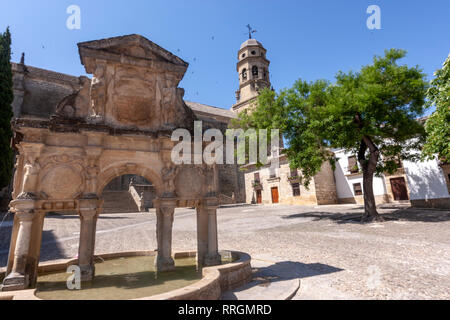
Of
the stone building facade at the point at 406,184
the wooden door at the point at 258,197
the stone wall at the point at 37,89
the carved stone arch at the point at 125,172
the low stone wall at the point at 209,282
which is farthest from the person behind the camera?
the wooden door at the point at 258,197

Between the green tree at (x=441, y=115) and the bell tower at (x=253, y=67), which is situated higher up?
the bell tower at (x=253, y=67)

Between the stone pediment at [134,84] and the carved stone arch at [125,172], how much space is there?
0.95 meters

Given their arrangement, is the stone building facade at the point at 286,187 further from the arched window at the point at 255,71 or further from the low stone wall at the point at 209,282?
the arched window at the point at 255,71

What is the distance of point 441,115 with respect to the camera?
858cm

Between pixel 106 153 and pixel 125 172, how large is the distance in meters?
0.56

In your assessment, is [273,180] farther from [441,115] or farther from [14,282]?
[14,282]

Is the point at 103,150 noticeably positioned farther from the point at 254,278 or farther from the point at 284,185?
the point at 284,185

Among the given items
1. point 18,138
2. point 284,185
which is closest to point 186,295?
point 18,138

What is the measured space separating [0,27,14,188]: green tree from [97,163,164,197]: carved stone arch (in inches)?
755

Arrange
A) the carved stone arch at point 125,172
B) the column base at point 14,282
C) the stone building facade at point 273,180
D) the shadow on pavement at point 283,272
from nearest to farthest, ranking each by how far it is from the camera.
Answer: the column base at point 14,282 < the shadow on pavement at point 283,272 < the carved stone arch at point 125,172 < the stone building facade at point 273,180

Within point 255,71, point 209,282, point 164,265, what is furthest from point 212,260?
point 255,71

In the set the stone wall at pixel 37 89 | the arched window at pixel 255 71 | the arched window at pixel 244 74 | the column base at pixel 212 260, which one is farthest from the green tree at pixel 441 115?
the arched window at pixel 244 74

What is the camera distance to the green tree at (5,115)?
18000 millimetres

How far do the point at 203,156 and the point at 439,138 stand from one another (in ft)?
29.7
